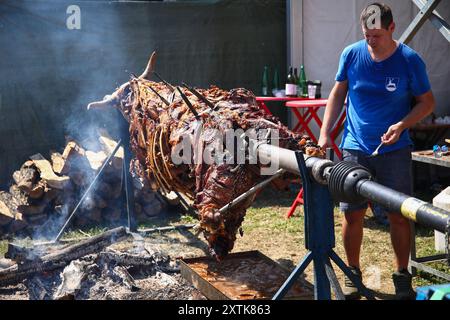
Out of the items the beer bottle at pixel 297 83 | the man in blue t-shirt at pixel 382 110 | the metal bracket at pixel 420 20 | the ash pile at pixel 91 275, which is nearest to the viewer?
the man in blue t-shirt at pixel 382 110

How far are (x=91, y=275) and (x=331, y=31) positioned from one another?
5.82 meters

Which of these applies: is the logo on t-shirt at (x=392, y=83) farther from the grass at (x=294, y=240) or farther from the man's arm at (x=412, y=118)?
the grass at (x=294, y=240)

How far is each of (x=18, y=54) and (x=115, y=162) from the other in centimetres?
218

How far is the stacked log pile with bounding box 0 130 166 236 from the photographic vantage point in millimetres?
7410

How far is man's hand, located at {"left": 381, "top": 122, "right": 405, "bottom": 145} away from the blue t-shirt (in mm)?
288

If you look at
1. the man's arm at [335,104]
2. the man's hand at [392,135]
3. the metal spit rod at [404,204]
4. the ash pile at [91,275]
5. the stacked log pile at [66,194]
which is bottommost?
the ash pile at [91,275]

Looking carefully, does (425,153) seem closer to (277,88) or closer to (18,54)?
(277,88)

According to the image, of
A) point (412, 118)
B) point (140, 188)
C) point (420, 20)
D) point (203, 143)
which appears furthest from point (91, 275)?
point (420, 20)

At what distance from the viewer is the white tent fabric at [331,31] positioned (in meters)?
9.36

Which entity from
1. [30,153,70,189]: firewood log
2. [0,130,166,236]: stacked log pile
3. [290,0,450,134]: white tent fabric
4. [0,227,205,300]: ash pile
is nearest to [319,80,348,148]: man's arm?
[0,227,205,300]: ash pile

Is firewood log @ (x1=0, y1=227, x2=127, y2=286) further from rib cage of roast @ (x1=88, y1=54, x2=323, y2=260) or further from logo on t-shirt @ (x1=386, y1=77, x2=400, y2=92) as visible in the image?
logo on t-shirt @ (x1=386, y1=77, x2=400, y2=92)

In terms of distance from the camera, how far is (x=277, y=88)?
9.73 meters

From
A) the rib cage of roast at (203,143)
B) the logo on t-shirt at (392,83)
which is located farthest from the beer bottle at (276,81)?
the logo on t-shirt at (392,83)

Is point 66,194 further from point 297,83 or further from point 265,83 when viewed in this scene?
point 297,83
